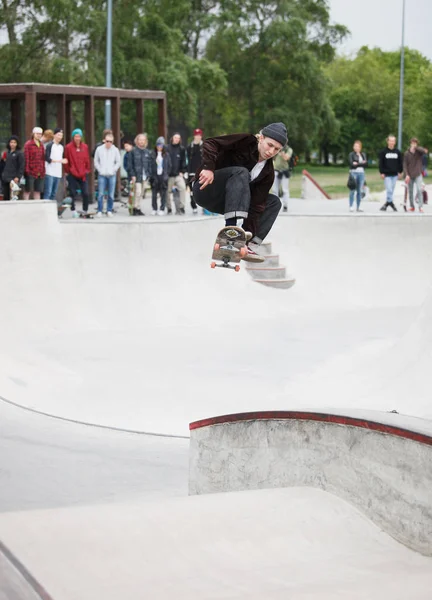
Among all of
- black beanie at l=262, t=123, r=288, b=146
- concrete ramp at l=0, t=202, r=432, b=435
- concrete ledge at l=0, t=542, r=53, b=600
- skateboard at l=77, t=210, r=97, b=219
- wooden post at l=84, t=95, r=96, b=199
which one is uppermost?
wooden post at l=84, t=95, r=96, b=199

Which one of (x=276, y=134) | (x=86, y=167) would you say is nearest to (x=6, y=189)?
(x=86, y=167)

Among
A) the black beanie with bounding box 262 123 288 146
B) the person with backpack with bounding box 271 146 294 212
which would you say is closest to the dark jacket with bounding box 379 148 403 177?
the person with backpack with bounding box 271 146 294 212

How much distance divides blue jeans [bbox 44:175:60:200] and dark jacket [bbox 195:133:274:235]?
10.5 m

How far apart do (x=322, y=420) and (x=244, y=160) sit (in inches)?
80.4

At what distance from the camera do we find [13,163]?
1634 centimetres

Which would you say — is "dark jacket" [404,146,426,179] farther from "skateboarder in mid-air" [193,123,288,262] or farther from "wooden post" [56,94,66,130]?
"skateboarder in mid-air" [193,123,288,262]

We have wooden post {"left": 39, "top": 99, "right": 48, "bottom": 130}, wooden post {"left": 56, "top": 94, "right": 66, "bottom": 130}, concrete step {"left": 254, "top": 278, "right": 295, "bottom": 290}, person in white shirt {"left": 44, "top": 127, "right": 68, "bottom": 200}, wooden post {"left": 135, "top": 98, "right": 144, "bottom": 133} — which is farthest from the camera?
wooden post {"left": 135, "top": 98, "right": 144, "bottom": 133}

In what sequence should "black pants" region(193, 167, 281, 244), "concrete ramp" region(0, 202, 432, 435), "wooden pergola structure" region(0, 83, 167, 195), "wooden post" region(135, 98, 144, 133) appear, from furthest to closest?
"wooden post" region(135, 98, 144, 133), "wooden pergola structure" region(0, 83, 167, 195), "concrete ramp" region(0, 202, 432, 435), "black pants" region(193, 167, 281, 244)

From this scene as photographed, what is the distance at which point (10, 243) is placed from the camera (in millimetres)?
14891

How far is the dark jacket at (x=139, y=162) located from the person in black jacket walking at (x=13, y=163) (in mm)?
2557

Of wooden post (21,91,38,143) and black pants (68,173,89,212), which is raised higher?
wooden post (21,91,38,143)

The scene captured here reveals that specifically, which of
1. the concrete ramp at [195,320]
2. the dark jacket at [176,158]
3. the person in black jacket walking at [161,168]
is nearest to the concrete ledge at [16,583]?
the concrete ramp at [195,320]

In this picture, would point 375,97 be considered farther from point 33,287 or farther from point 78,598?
point 78,598

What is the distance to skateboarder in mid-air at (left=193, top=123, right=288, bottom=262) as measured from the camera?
670cm
